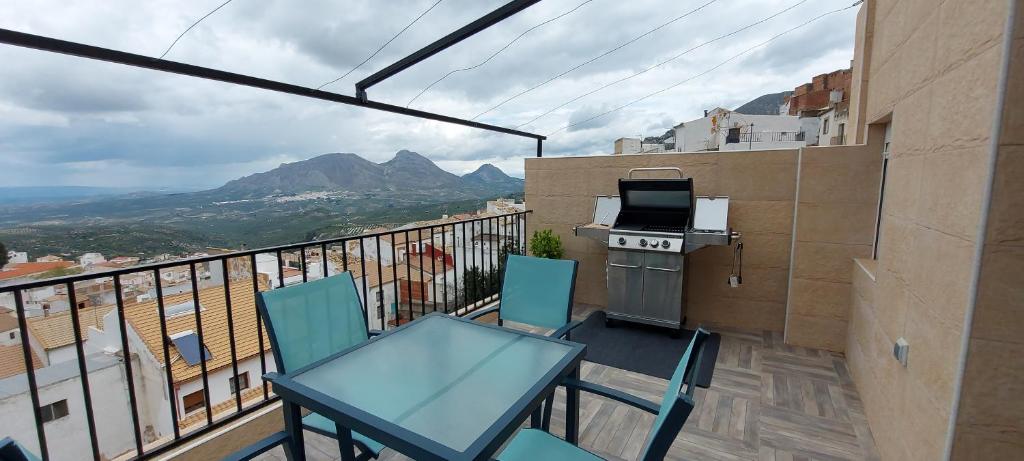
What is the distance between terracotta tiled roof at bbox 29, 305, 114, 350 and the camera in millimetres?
1655

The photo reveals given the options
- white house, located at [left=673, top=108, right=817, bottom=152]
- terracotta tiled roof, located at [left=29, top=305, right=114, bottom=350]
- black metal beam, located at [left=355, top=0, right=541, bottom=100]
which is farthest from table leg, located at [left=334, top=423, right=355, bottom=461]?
white house, located at [left=673, top=108, right=817, bottom=152]

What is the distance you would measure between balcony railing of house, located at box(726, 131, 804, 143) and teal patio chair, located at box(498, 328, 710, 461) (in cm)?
1095

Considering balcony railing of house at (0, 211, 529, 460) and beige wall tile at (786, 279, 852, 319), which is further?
beige wall tile at (786, 279, 852, 319)

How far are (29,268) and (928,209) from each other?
13.1ft

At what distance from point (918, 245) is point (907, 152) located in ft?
1.96

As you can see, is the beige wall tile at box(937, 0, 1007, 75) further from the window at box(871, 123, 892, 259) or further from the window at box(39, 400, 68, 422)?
the window at box(39, 400, 68, 422)

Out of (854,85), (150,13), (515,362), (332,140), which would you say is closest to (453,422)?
(515,362)

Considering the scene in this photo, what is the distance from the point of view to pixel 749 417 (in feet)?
7.78

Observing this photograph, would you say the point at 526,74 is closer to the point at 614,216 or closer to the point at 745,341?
the point at 614,216

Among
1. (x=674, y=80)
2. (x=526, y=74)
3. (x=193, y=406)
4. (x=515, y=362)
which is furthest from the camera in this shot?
(x=193, y=406)

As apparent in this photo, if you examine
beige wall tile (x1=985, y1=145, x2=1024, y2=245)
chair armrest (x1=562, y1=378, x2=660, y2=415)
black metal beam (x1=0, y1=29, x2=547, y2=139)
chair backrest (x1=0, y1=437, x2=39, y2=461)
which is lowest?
chair armrest (x1=562, y1=378, x2=660, y2=415)

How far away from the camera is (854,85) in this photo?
3.39 m

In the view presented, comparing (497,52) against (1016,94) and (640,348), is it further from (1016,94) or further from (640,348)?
(1016,94)

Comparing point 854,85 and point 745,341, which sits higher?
point 854,85
